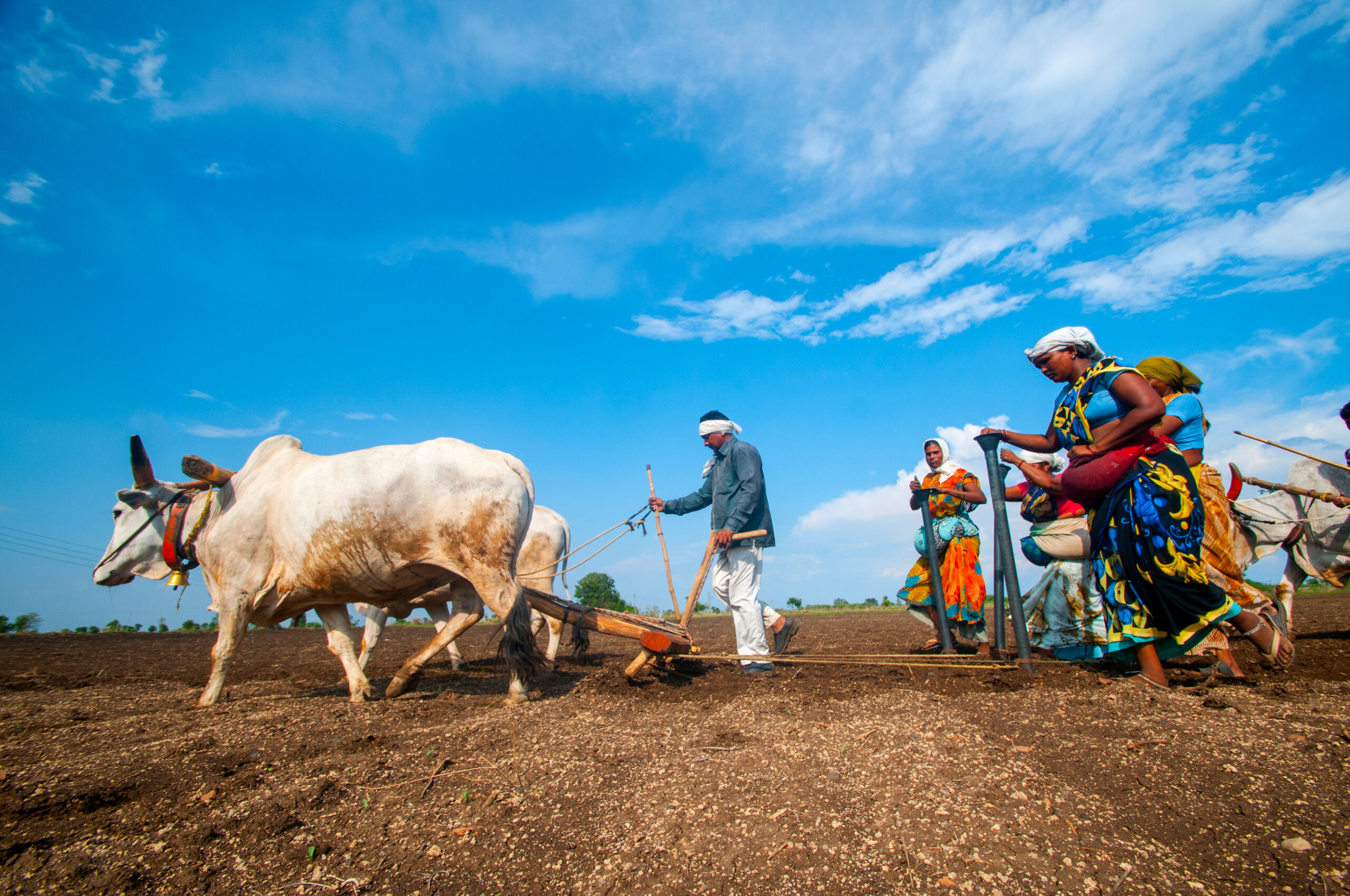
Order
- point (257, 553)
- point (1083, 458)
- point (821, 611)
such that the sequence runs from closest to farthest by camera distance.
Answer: point (1083, 458), point (257, 553), point (821, 611)

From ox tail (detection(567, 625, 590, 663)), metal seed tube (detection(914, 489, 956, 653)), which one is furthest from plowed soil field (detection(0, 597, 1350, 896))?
ox tail (detection(567, 625, 590, 663))

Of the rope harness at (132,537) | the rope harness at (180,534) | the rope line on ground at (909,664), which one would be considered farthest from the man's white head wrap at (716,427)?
the rope harness at (132,537)

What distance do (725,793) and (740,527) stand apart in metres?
3.15

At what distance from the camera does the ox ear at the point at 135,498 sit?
6574 mm

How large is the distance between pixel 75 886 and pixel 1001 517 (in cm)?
520

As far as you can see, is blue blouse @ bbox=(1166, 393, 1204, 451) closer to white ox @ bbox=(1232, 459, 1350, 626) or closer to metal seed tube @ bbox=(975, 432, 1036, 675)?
metal seed tube @ bbox=(975, 432, 1036, 675)

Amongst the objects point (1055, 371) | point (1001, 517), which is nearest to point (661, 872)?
point (1001, 517)

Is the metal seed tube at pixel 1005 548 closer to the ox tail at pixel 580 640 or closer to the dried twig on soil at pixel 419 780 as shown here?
the dried twig on soil at pixel 419 780

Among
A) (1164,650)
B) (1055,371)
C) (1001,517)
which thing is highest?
(1055,371)

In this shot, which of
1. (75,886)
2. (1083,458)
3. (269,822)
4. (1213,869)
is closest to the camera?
(1213,869)

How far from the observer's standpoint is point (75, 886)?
7.36ft

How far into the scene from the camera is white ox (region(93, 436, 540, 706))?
5250mm

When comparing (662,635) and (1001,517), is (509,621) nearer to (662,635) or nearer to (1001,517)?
(662,635)

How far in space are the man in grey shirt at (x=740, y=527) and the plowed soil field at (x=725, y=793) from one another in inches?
43.3
